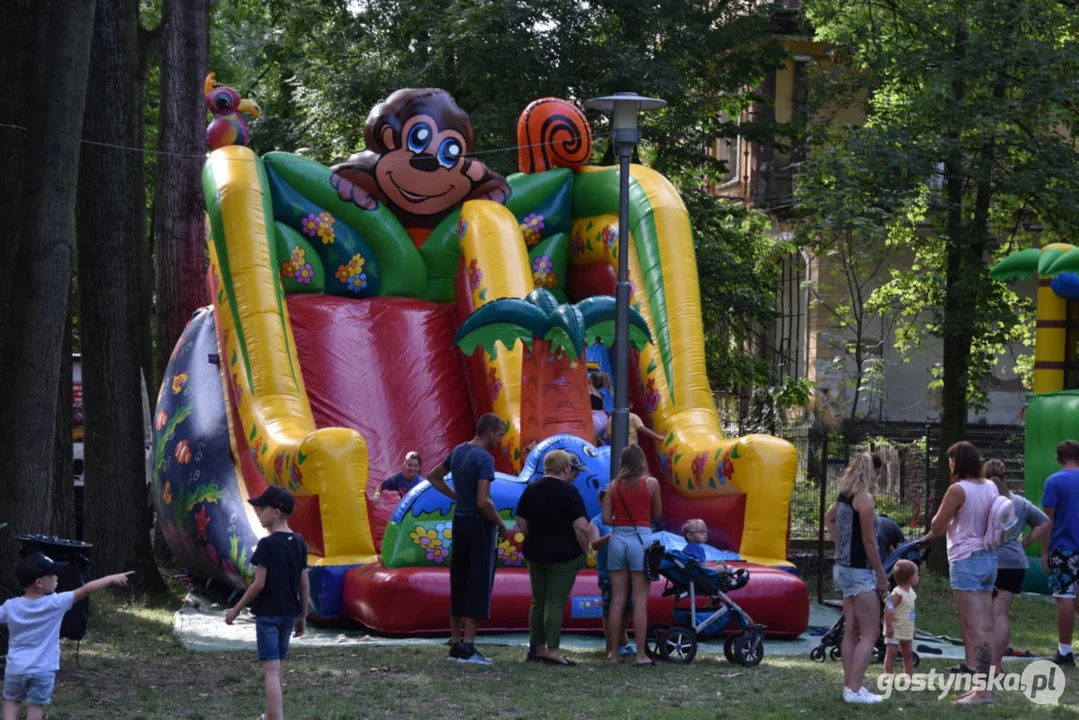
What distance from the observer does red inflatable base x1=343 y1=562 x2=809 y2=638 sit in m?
10.6

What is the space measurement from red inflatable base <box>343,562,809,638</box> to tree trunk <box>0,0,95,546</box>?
2.44m

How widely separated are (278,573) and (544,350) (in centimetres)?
456

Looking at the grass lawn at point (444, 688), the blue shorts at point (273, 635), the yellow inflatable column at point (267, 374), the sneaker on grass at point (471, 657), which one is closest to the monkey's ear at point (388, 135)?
the yellow inflatable column at point (267, 374)

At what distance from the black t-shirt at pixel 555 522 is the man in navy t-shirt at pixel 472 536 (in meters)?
0.25

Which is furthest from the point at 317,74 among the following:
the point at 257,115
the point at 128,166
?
the point at 128,166

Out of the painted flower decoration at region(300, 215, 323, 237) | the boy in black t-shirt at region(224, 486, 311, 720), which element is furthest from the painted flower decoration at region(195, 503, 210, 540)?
the boy in black t-shirt at region(224, 486, 311, 720)

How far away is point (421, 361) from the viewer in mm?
13633

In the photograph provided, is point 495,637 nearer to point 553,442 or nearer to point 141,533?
point 553,442

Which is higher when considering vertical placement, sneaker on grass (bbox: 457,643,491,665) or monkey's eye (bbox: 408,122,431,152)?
monkey's eye (bbox: 408,122,431,152)

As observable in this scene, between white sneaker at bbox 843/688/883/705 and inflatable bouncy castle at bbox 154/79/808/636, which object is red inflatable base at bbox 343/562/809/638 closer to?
inflatable bouncy castle at bbox 154/79/808/636

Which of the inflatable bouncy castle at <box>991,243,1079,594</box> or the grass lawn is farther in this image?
the inflatable bouncy castle at <box>991,243,1079,594</box>

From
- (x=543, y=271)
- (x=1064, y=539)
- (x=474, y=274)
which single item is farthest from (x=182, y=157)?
(x=1064, y=539)

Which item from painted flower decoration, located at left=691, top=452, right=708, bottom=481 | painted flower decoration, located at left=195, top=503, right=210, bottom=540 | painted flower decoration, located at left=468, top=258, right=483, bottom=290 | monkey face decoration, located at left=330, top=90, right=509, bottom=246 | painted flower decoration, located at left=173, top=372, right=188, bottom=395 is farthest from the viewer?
monkey face decoration, located at left=330, top=90, right=509, bottom=246

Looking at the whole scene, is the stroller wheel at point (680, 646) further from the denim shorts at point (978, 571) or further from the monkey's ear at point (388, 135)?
the monkey's ear at point (388, 135)
